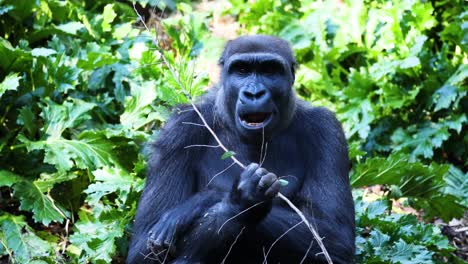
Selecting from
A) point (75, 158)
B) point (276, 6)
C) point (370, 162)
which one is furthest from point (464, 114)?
point (75, 158)

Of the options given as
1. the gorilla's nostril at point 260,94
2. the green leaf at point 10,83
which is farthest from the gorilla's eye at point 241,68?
the green leaf at point 10,83

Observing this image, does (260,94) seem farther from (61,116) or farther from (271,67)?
(61,116)

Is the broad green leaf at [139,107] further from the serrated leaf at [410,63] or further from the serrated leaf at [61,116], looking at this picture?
the serrated leaf at [410,63]

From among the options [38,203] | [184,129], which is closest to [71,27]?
[38,203]

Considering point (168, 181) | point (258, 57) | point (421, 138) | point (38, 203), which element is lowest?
point (421, 138)

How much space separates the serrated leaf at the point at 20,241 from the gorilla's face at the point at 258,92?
203cm

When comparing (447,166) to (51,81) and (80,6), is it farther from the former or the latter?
(80,6)

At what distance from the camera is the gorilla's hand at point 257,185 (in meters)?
5.27

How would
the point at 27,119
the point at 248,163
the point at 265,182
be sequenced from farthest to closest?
1. the point at 27,119
2. the point at 248,163
3. the point at 265,182

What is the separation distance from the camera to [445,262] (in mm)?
7605

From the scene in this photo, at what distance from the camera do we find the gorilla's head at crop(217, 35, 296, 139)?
5.75m

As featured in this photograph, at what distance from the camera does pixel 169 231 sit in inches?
229

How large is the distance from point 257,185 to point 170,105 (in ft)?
8.25

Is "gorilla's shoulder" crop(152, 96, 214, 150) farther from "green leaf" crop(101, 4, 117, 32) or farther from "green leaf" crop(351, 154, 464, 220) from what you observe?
"green leaf" crop(101, 4, 117, 32)
